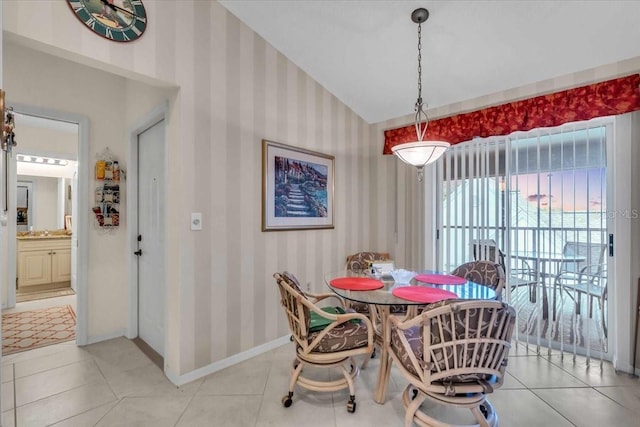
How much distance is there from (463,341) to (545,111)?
91.6 inches

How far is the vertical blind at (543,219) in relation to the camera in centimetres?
258

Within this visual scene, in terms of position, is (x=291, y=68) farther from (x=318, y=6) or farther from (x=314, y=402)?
(x=314, y=402)

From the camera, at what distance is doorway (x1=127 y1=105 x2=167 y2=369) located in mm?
2643

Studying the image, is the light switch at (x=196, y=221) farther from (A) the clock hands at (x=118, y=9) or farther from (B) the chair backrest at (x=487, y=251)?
(B) the chair backrest at (x=487, y=251)

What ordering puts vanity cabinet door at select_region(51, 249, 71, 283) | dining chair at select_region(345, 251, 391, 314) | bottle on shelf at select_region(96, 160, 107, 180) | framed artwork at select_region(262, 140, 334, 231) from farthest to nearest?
vanity cabinet door at select_region(51, 249, 71, 283), dining chair at select_region(345, 251, 391, 314), bottle on shelf at select_region(96, 160, 107, 180), framed artwork at select_region(262, 140, 334, 231)

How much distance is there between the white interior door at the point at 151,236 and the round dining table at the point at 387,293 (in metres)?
1.60

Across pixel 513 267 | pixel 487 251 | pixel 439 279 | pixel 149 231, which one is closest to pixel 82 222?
pixel 149 231

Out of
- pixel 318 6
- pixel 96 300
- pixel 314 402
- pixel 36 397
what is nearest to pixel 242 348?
pixel 314 402

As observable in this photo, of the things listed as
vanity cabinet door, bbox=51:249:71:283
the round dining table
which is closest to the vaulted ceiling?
the round dining table

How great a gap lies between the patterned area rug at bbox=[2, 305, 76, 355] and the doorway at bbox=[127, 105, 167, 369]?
777 millimetres

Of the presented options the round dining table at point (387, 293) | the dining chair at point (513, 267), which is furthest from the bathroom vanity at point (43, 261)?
the dining chair at point (513, 267)

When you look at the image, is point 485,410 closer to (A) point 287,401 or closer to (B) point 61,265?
(A) point 287,401

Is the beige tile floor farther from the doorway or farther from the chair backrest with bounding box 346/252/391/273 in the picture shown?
the chair backrest with bounding box 346/252/391/273

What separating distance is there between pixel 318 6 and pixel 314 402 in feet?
9.71
